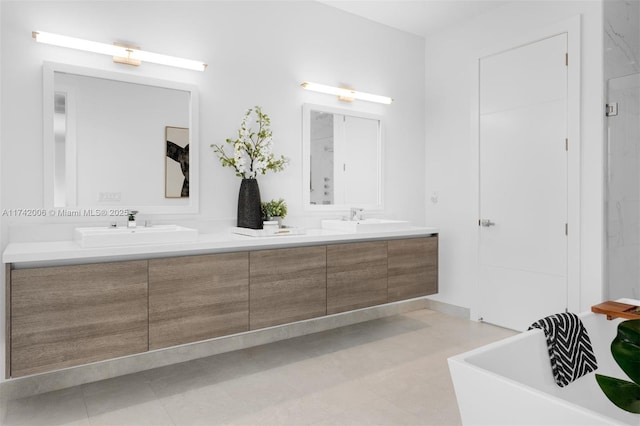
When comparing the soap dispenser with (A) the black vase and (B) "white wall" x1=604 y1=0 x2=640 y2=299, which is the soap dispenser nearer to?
(A) the black vase

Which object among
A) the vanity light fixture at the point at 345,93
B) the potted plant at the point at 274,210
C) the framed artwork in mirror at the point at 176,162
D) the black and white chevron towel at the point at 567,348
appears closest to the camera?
the black and white chevron towel at the point at 567,348

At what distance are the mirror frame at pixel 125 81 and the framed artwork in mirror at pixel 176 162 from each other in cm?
3

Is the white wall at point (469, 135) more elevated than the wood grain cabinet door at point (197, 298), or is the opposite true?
the white wall at point (469, 135)

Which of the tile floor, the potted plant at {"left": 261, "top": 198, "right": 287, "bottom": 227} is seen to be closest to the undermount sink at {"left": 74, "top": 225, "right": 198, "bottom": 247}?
the potted plant at {"left": 261, "top": 198, "right": 287, "bottom": 227}

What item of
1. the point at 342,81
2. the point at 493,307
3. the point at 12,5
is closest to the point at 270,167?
the point at 342,81

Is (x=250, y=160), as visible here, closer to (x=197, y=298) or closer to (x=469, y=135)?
(x=197, y=298)

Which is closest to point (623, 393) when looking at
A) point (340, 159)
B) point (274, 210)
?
point (274, 210)

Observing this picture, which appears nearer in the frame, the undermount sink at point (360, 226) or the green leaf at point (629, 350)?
the green leaf at point (629, 350)

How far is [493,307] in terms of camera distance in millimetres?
3787

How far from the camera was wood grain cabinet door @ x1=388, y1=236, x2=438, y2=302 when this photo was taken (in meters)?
3.36

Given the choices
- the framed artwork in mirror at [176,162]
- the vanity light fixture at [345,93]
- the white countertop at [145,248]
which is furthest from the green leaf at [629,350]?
the vanity light fixture at [345,93]

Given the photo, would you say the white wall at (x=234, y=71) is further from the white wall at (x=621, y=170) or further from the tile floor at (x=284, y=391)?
the white wall at (x=621, y=170)

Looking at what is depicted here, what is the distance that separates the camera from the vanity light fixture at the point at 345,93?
3.50 m

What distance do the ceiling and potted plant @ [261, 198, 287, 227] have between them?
179 cm
